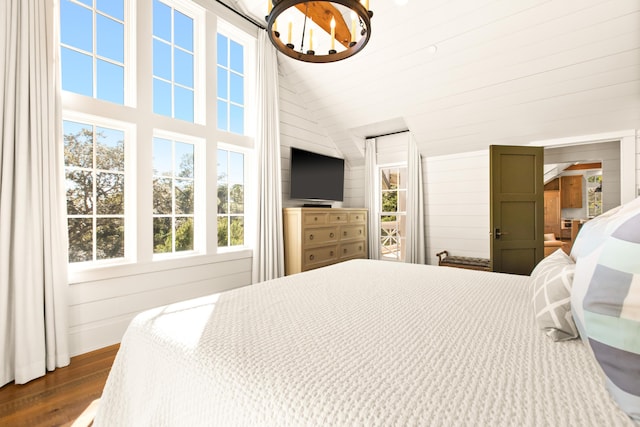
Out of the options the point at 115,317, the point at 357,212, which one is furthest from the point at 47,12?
the point at 357,212

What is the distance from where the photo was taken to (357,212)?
14.5 feet

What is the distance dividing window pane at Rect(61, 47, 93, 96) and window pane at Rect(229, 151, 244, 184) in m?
1.38

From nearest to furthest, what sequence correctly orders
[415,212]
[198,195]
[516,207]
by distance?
[198,195], [516,207], [415,212]

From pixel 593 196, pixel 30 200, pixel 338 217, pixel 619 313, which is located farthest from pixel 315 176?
pixel 593 196

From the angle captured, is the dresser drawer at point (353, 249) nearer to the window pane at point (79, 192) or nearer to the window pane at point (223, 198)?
the window pane at point (223, 198)

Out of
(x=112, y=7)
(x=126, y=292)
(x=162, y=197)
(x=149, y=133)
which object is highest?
(x=112, y=7)

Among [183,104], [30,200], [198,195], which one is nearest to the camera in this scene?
[30,200]

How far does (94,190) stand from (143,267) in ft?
2.43

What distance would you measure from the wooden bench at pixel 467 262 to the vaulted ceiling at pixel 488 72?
143 cm

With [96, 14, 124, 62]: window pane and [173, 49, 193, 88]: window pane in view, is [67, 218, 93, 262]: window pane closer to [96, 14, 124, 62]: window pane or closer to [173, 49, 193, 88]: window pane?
[96, 14, 124, 62]: window pane

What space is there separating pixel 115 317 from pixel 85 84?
187 centimetres

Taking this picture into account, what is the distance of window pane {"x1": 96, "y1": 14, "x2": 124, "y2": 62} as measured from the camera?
246 centimetres

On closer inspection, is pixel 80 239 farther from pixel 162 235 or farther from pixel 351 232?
pixel 351 232

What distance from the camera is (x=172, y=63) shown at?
2924 millimetres
